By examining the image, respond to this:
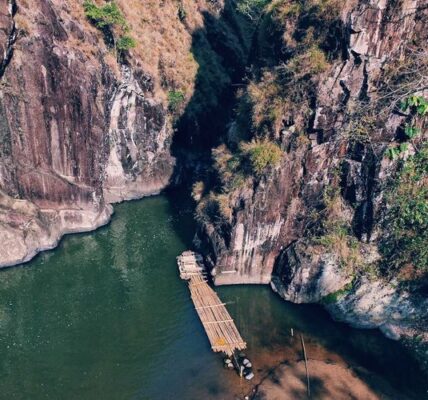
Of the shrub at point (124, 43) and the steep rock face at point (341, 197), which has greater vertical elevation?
the shrub at point (124, 43)

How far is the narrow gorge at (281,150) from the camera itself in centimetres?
2769

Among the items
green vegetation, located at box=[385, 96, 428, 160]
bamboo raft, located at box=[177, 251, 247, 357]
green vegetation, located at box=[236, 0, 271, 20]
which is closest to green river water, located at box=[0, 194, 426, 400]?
bamboo raft, located at box=[177, 251, 247, 357]

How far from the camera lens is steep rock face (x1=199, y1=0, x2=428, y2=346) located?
27344mm

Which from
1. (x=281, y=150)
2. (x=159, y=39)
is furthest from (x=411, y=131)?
(x=159, y=39)

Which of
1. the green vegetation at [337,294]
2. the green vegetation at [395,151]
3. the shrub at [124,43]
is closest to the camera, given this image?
the green vegetation at [395,151]

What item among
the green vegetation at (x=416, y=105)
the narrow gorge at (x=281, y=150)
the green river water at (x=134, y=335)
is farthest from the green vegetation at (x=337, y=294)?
the green vegetation at (x=416, y=105)

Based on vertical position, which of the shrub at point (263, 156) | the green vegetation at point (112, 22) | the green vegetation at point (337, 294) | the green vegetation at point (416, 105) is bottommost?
the green vegetation at point (337, 294)

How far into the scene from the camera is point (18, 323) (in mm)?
28812

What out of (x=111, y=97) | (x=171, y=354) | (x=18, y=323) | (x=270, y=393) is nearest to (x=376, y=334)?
(x=270, y=393)

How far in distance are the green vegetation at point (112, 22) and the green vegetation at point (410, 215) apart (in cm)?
2846

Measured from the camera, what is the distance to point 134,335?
92.0ft

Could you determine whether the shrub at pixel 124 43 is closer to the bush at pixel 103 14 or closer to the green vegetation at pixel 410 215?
the bush at pixel 103 14

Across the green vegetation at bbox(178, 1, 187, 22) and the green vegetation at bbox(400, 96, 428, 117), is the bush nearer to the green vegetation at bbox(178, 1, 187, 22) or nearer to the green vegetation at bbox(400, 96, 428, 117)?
the green vegetation at bbox(178, 1, 187, 22)

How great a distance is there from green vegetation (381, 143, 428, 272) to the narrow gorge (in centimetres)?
9
